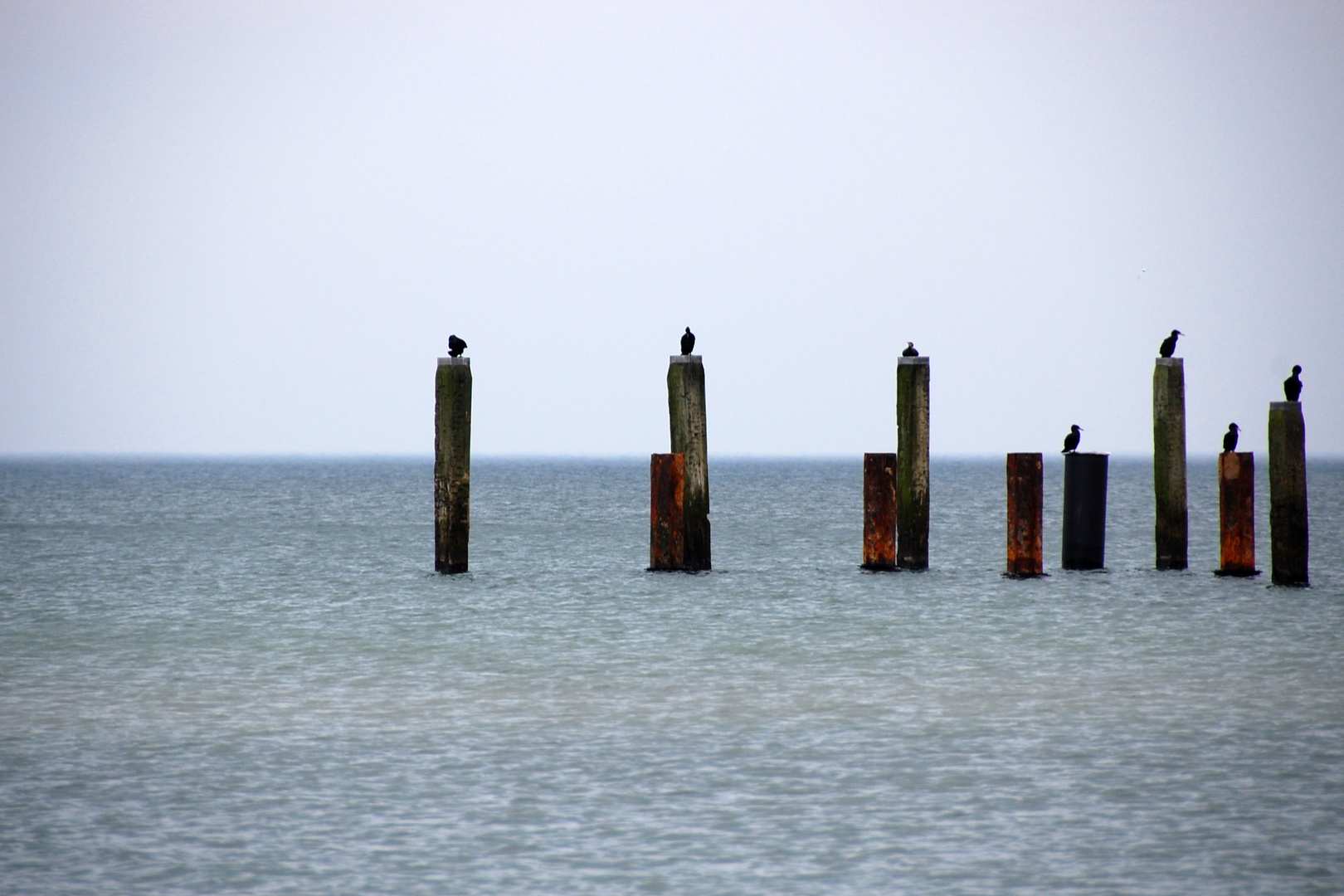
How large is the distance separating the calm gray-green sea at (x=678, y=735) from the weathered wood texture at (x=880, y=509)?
50 centimetres

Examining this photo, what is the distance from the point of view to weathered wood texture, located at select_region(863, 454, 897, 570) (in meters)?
18.4

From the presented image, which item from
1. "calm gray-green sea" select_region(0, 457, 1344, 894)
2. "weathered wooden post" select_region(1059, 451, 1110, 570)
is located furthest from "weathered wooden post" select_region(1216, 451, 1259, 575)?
"weathered wooden post" select_region(1059, 451, 1110, 570)

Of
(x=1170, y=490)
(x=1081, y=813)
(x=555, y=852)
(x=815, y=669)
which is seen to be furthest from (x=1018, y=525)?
(x=555, y=852)

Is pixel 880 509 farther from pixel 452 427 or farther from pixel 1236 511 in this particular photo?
pixel 452 427

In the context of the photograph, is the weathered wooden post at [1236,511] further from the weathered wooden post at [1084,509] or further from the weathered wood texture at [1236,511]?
the weathered wooden post at [1084,509]

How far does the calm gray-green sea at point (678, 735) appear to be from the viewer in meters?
7.48

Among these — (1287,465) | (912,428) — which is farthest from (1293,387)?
(912,428)

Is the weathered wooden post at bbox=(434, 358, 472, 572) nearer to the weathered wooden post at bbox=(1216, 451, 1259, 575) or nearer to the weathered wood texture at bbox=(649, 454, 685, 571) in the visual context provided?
the weathered wood texture at bbox=(649, 454, 685, 571)

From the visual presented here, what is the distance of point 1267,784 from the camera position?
8875 mm

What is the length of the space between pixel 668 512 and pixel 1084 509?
499 cm

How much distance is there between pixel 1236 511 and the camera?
18.0 meters

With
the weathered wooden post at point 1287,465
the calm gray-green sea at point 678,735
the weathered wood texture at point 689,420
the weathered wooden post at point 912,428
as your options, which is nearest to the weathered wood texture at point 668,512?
the weathered wood texture at point 689,420

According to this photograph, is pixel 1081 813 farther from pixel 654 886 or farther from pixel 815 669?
pixel 815 669

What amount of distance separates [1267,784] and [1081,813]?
4.36 feet
